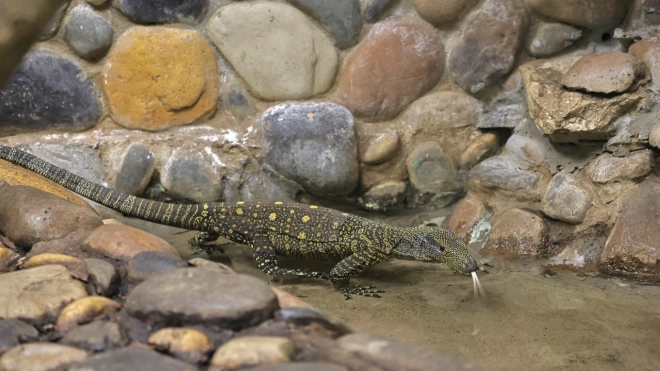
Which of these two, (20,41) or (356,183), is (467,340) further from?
(20,41)

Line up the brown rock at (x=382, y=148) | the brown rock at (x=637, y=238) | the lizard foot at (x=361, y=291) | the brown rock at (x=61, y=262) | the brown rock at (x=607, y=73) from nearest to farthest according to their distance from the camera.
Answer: the brown rock at (x=61, y=262), the brown rock at (x=637, y=238), the lizard foot at (x=361, y=291), the brown rock at (x=607, y=73), the brown rock at (x=382, y=148)

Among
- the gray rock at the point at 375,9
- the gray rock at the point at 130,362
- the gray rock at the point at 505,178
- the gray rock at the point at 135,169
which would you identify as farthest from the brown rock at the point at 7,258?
the gray rock at the point at 505,178

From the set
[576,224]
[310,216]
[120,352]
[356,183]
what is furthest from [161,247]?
[576,224]

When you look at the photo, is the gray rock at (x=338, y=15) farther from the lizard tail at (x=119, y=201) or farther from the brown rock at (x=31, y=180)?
the brown rock at (x=31, y=180)

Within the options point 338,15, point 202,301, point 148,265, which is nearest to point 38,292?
point 148,265

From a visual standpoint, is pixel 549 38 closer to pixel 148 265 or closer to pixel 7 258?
pixel 148 265

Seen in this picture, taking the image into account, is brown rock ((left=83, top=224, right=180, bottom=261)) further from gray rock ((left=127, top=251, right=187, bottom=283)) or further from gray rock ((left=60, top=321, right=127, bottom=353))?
gray rock ((left=60, top=321, right=127, bottom=353))

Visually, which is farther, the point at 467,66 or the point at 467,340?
the point at 467,66
